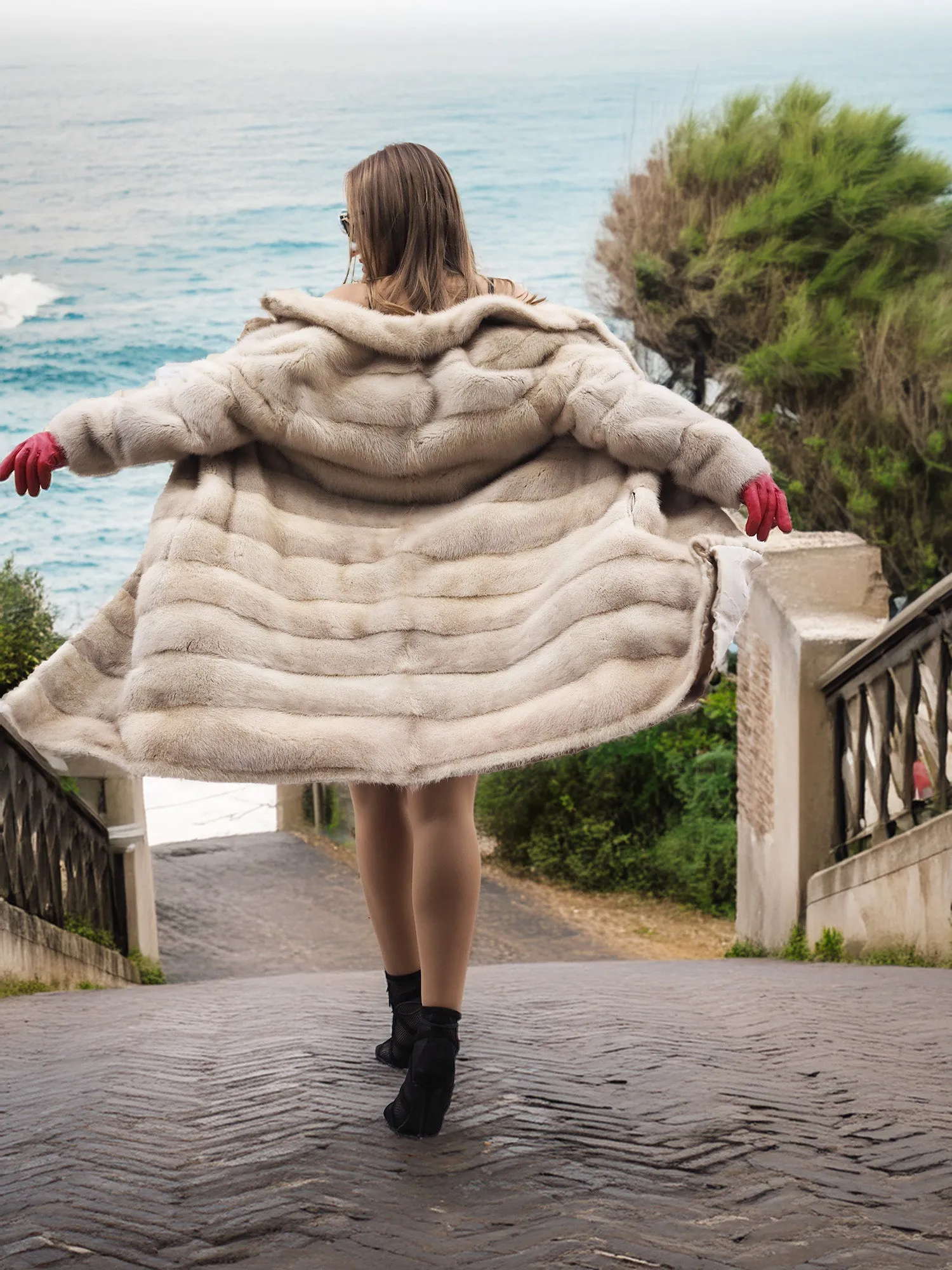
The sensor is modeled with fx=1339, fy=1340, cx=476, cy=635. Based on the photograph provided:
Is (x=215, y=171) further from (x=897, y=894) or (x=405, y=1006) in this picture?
(x=405, y=1006)

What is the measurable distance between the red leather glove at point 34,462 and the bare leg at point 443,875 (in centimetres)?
84

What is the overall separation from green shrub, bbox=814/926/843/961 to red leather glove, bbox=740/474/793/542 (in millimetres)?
4063

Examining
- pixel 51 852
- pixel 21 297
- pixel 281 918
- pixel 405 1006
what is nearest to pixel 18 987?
pixel 51 852

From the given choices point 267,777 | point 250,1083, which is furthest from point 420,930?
point 250,1083

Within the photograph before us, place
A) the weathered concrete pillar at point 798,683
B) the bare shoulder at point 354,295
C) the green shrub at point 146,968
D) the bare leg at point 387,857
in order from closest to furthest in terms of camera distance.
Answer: the bare shoulder at point 354,295 → the bare leg at point 387,857 → the weathered concrete pillar at point 798,683 → the green shrub at point 146,968

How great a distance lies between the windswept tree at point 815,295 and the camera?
12383mm

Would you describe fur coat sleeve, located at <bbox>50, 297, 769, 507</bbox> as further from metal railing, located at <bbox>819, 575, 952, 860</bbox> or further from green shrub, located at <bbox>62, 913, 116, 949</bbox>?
green shrub, located at <bbox>62, 913, 116, 949</bbox>

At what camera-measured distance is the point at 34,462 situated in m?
2.28

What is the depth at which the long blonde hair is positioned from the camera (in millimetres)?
2373

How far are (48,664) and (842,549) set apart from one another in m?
5.08

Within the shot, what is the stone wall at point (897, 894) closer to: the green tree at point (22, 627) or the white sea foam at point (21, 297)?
the green tree at point (22, 627)

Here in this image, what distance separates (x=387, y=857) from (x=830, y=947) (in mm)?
3930

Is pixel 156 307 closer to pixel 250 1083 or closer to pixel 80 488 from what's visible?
pixel 80 488

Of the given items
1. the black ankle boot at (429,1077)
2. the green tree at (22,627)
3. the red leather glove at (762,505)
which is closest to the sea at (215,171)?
the green tree at (22,627)
